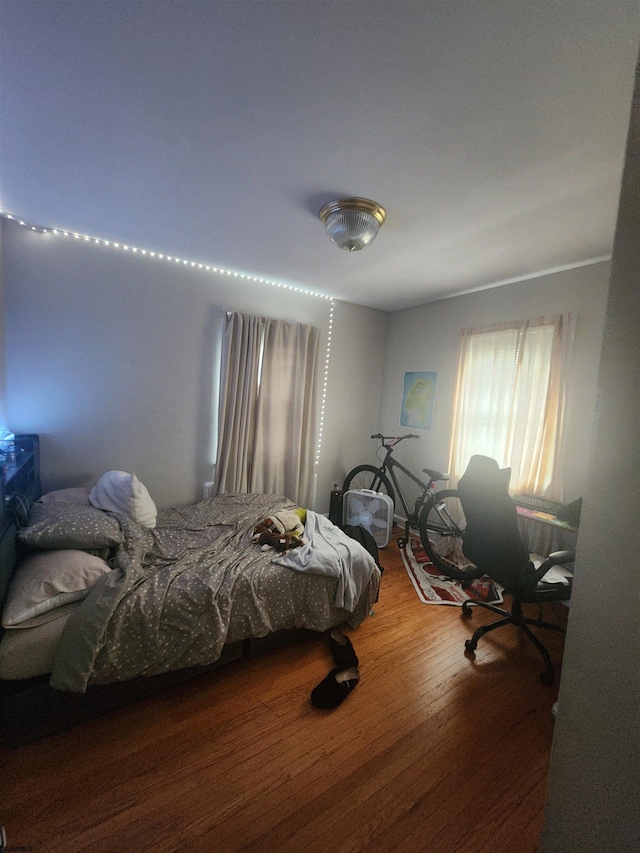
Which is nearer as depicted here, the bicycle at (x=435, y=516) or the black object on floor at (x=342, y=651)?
the black object on floor at (x=342, y=651)

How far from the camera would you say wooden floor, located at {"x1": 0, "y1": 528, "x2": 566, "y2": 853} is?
3.98 ft

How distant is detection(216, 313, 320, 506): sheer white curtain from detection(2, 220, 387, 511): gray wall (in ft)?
0.59

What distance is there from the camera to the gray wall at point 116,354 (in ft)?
8.45

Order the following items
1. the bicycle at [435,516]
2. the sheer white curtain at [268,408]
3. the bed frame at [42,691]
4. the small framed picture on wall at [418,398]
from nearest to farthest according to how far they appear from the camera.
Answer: the bed frame at [42,691] < the bicycle at [435,516] < the sheer white curtain at [268,408] < the small framed picture on wall at [418,398]

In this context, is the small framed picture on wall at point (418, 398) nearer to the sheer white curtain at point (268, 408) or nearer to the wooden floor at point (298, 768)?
the sheer white curtain at point (268, 408)

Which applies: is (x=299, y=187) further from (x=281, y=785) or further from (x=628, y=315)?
(x=281, y=785)

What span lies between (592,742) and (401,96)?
1.83 metres

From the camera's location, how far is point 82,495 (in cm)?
249

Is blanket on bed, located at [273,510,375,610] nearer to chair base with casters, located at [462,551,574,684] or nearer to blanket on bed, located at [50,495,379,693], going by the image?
blanket on bed, located at [50,495,379,693]

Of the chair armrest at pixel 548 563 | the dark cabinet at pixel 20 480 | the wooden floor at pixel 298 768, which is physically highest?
→ the dark cabinet at pixel 20 480

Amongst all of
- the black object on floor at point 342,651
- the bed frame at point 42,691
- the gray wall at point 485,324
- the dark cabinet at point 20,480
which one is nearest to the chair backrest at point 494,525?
the gray wall at point 485,324

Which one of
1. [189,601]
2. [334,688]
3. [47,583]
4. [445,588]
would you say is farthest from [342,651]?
[47,583]

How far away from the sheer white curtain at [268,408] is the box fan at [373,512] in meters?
0.57

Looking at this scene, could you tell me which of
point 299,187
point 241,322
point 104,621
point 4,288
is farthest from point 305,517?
point 4,288
